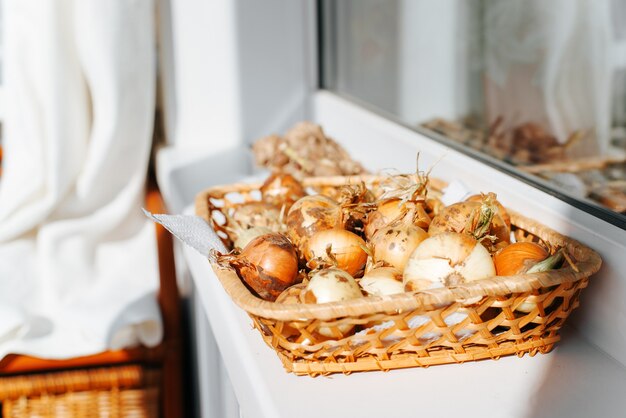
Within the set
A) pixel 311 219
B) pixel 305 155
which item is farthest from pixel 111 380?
pixel 311 219

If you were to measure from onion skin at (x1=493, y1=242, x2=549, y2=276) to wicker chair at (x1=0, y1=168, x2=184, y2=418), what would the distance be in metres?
0.92

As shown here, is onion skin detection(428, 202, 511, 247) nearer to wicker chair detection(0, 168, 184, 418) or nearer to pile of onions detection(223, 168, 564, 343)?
pile of onions detection(223, 168, 564, 343)

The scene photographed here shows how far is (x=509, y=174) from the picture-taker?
0.91 metres

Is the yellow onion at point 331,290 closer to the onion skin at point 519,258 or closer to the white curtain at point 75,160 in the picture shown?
the onion skin at point 519,258

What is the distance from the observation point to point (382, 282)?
0.65 metres

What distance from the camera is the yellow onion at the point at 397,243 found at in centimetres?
67

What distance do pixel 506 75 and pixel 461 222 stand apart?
30.8 inches

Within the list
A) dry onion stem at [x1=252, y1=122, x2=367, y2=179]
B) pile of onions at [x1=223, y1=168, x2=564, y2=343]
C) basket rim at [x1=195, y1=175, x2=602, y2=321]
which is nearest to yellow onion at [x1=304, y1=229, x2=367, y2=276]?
pile of onions at [x1=223, y1=168, x2=564, y2=343]

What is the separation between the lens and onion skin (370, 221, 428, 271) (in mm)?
671

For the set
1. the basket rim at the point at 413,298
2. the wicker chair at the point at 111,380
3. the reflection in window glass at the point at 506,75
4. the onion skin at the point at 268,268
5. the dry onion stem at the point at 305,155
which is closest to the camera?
the basket rim at the point at 413,298

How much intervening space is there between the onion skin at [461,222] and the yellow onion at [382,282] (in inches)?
2.4

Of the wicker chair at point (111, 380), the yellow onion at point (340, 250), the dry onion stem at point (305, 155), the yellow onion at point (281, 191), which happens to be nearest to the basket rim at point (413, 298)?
the yellow onion at point (340, 250)

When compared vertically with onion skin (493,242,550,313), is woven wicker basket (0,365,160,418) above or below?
below

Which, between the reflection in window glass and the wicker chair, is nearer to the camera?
the reflection in window glass
